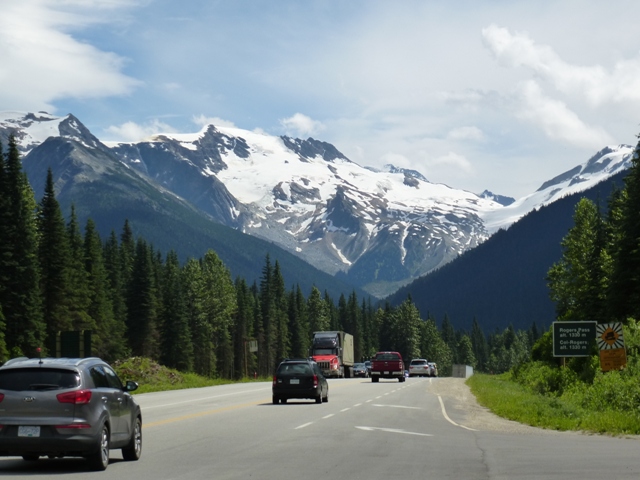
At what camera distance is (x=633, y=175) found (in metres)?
59.5

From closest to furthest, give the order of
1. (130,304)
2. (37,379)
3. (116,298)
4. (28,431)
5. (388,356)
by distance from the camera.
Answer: (28,431)
(37,379)
(388,356)
(116,298)
(130,304)

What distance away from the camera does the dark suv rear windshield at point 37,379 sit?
14.6 m

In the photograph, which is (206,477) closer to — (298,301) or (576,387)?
(576,387)

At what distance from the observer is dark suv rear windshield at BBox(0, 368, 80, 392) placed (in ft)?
48.0

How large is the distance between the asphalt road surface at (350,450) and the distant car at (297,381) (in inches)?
216

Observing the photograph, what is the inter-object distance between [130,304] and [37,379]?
3757 inches

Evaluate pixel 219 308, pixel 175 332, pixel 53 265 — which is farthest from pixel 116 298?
pixel 53 265

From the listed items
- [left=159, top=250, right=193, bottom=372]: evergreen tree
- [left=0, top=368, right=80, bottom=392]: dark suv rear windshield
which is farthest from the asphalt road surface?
[left=159, top=250, right=193, bottom=372]: evergreen tree

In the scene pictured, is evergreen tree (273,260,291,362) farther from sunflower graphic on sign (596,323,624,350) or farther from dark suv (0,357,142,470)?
dark suv (0,357,142,470)

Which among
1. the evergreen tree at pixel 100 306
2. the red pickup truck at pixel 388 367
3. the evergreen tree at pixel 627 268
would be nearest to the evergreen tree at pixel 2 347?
the red pickup truck at pixel 388 367

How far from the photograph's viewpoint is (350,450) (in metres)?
18.3

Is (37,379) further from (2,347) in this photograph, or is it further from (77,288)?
(77,288)

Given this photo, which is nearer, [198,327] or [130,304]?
[130,304]

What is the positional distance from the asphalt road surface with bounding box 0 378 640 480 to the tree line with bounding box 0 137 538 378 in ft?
66.1
